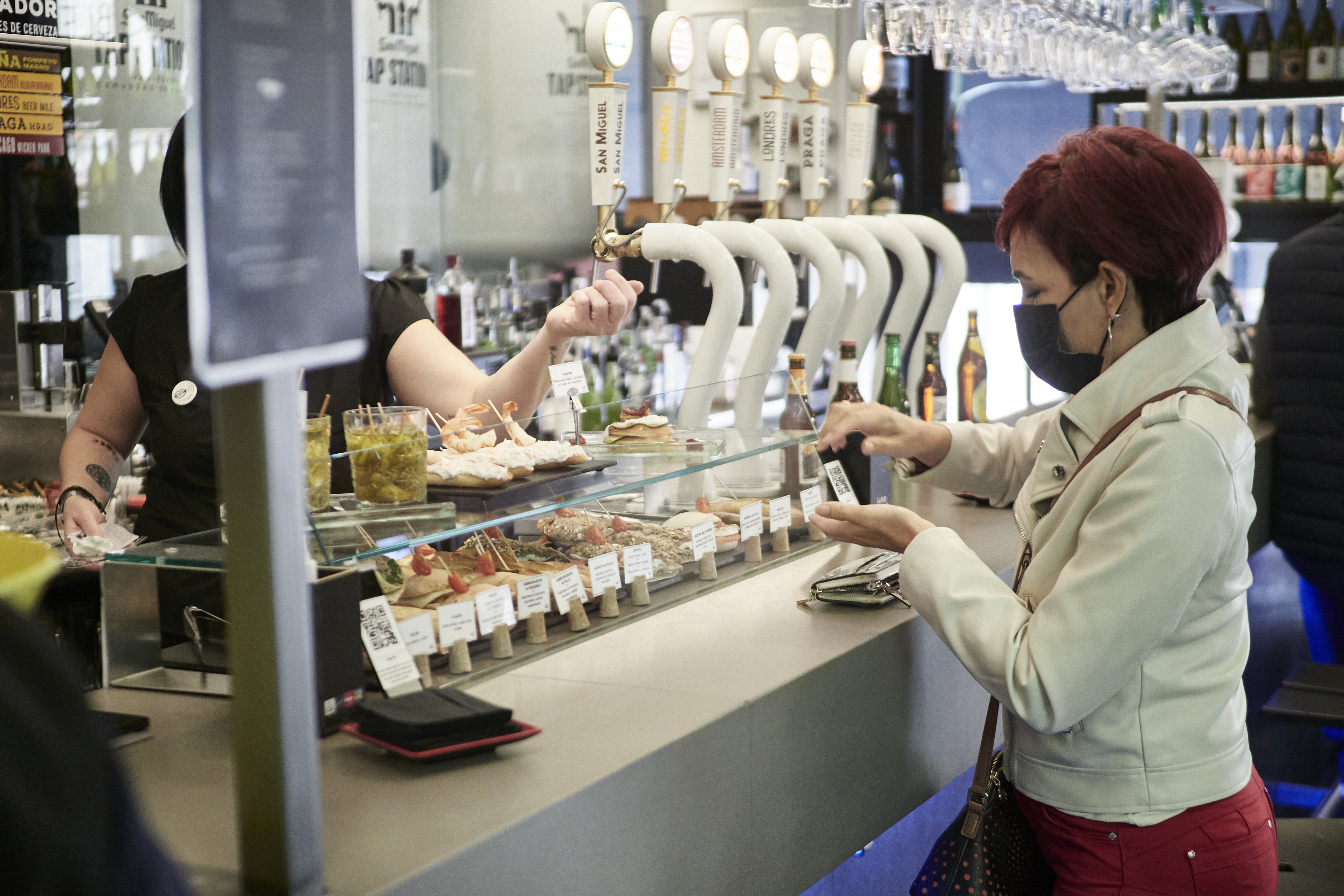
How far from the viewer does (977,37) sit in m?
3.55

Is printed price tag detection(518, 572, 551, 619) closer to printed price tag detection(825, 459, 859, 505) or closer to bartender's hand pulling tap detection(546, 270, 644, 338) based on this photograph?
bartender's hand pulling tap detection(546, 270, 644, 338)

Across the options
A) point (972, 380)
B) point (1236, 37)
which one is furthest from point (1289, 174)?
point (972, 380)

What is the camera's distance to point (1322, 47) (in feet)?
19.7

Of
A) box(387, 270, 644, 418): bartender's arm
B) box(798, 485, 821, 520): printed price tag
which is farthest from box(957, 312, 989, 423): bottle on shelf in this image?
box(387, 270, 644, 418): bartender's arm

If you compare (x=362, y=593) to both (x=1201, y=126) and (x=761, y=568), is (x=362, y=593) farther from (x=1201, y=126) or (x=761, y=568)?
(x=1201, y=126)

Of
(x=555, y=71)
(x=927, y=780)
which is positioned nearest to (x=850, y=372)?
(x=927, y=780)

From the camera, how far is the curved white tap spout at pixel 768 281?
277 centimetres

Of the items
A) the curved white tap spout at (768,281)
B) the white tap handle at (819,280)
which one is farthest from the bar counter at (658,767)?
the white tap handle at (819,280)

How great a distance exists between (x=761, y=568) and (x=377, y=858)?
1236 millimetres

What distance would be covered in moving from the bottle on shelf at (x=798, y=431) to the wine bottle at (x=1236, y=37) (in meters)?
4.71

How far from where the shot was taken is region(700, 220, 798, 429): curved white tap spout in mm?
2770

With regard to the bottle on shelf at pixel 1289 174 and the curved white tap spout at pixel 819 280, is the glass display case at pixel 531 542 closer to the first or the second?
the curved white tap spout at pixel 819 280

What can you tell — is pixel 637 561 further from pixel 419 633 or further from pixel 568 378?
pixel 419 633

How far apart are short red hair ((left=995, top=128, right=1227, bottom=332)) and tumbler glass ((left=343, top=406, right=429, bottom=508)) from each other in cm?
89
